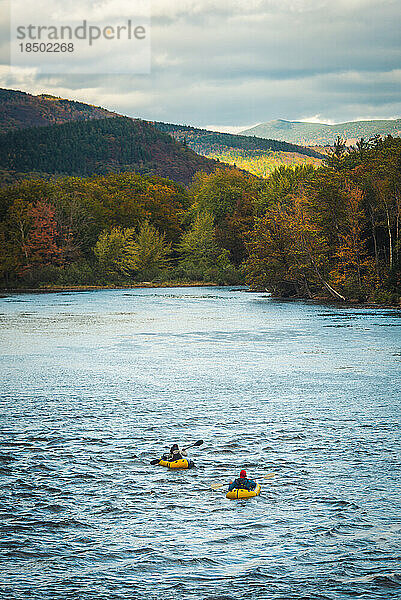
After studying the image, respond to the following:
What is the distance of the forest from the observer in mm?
69938

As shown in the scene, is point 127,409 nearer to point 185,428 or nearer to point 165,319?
point 185,428

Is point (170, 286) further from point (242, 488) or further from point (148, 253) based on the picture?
point (242, 488)

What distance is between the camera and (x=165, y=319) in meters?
55.7

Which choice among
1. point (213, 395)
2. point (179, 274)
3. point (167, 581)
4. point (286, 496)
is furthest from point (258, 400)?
point (179, 274)

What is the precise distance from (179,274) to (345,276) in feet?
198

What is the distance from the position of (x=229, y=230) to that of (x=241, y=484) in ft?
384

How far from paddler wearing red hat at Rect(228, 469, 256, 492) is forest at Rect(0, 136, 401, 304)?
5140 cm

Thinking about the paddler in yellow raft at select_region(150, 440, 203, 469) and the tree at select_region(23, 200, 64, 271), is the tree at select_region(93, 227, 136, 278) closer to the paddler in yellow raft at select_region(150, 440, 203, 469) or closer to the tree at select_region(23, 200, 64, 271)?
the tree at select_region(23, 200, 64, 271)

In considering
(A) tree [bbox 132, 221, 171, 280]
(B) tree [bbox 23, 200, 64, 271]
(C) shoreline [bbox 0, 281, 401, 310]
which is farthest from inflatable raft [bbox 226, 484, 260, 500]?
(A) tree [bbox 132, 221, 171, 280]

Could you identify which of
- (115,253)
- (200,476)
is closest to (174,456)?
(200,476)

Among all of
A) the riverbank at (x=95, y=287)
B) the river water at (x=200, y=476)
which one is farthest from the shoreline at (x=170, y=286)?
the river water at (x=200, y=476)

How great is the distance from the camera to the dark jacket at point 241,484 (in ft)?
45.7

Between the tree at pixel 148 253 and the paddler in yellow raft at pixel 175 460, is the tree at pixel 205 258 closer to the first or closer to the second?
the tree at pixel 148 253

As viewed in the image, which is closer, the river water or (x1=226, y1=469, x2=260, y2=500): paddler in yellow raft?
the river water
